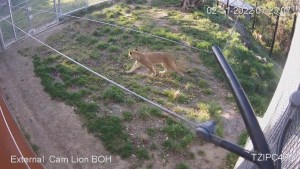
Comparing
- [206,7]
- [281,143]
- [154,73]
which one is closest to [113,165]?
[154,73]

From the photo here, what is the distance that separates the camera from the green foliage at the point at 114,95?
8805 millimetres

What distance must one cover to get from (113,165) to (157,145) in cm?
99

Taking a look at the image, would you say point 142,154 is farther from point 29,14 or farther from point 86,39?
point 29,14

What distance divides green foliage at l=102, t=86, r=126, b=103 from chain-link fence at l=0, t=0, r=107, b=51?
397cm

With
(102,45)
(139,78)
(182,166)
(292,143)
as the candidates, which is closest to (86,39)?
(102,45)

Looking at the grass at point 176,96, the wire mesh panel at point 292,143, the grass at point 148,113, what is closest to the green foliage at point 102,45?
the grass at point 176,96

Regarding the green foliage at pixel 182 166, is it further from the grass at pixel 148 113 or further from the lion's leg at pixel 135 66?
the lion's leg at pixel 135 66

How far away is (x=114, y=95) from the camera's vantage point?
888 centimetres

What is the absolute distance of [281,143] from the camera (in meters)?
3.08

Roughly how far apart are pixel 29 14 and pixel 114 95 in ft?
18.3

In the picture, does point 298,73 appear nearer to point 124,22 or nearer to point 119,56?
point 119,56

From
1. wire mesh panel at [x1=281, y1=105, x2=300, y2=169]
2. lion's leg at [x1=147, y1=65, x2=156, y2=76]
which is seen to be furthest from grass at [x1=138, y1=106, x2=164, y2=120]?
wire mesh panel at [x1=281, y1=105, x2=300, y2=169]

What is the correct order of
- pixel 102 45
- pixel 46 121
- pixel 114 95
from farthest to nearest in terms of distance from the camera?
pixel 102 45 → pixel 114 95 → pixel 46 121

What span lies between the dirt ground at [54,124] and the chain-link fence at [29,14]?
1.85m
